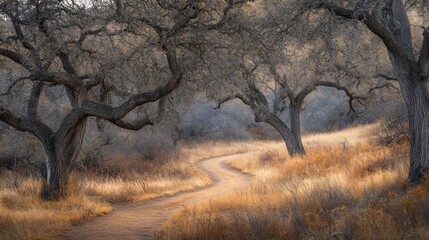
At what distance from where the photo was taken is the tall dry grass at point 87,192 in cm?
865

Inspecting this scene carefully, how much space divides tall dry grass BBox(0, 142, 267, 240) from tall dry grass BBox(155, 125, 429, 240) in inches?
90.1

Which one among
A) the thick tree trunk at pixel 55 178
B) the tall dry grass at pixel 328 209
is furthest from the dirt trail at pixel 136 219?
the thick tree trunk at pixel 55 178

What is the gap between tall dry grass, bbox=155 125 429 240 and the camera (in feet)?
19.9

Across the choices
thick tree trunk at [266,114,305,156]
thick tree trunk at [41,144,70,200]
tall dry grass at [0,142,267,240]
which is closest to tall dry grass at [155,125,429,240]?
tall dry grass at [0,142,267,240]

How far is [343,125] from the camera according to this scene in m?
38.8

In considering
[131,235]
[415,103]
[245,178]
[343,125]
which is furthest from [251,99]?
[343,125]

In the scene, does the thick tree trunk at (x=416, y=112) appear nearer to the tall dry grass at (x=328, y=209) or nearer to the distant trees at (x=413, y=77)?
the distant trees at (x=413, y=77)

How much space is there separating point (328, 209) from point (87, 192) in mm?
7130

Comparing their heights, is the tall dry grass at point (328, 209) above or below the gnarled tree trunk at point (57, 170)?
below

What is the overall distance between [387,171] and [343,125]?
2863 centimetres

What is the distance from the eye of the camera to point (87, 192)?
12.5 m

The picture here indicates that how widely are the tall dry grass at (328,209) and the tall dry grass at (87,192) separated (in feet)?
7.51

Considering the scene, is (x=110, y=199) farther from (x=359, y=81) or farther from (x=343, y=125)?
(x=343, y=125)

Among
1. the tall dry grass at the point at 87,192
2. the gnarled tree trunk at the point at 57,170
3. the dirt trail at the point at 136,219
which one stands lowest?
the dirt trail at the point at 136,219
